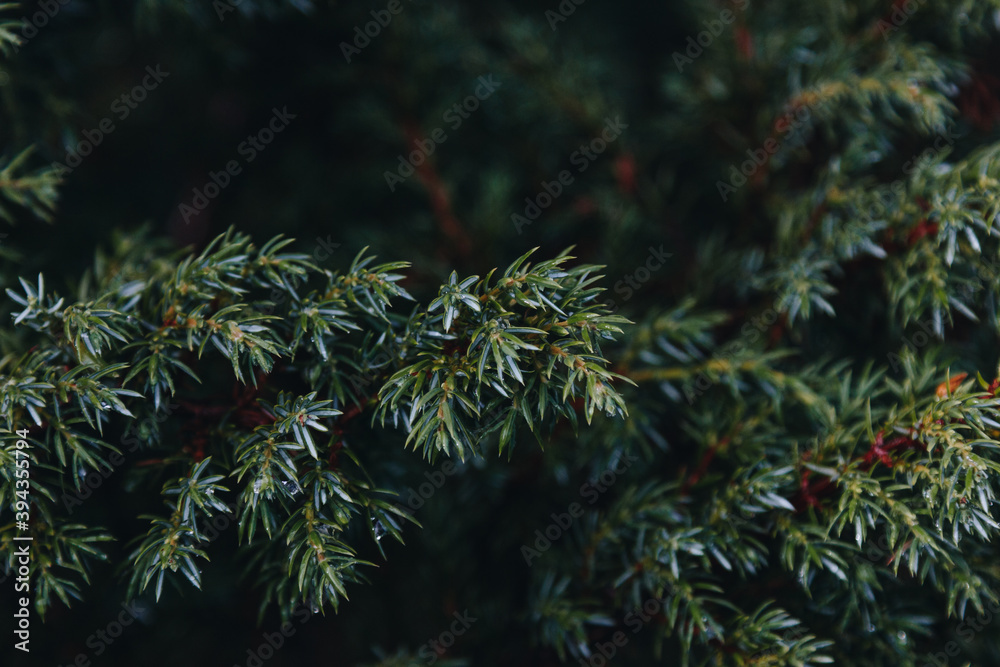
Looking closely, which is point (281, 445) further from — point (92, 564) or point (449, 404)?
point (92, 564)

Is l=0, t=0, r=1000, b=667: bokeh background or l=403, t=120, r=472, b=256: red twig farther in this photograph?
l=403, t=120, r=472, b=256: red twig

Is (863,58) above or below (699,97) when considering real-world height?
below

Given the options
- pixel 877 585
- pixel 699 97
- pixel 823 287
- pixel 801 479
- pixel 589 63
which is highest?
pixel 589 63

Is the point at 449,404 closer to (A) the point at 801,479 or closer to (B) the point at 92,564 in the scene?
(A) the point at 801,479

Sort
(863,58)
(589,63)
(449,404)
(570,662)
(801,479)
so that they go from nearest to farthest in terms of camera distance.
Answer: (449,404), (801,479), (570,662), (863,58), (589,63)

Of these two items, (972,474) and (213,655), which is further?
(213,655)

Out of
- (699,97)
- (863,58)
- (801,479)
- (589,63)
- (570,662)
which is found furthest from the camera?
(589,63)

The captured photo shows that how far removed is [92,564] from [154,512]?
0.58ft

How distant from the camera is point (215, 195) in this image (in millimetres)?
1419

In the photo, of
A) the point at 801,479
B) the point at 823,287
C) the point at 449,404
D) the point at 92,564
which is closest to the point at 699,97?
the point at 823,287

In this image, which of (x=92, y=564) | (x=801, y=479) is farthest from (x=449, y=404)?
(x=92, y=564)

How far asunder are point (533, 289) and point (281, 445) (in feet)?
1.06

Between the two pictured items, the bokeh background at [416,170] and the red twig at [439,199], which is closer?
the bokeh background at [416,170]

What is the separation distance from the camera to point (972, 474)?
727mm
